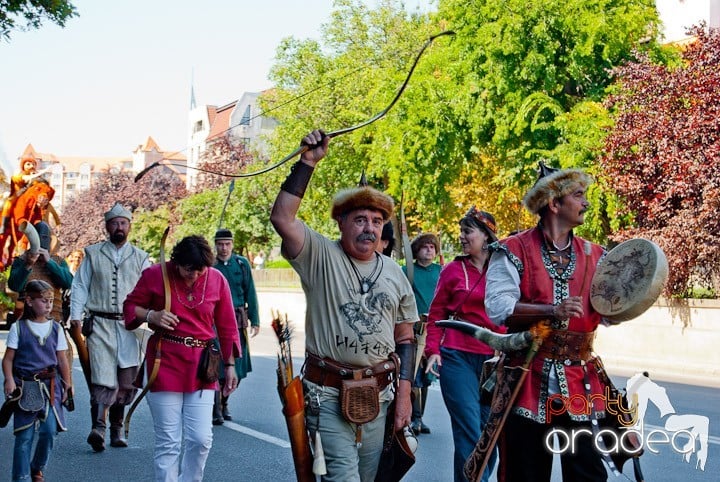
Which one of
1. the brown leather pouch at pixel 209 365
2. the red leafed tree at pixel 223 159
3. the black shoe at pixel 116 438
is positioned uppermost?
the red leafed tree at pixel 223 159

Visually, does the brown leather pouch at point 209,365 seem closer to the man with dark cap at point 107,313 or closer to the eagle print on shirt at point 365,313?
the eagle print on shirt at point 365,313

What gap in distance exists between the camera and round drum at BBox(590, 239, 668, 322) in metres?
5.12

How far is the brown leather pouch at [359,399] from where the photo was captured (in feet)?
18.3

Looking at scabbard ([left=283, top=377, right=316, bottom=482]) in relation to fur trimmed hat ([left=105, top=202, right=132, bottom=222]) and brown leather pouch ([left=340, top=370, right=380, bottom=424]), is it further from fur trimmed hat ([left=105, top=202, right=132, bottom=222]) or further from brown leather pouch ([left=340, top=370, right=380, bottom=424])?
fur trimmed hat ([left=105, top=202, right=132, bottom=222])

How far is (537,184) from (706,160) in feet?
52.3

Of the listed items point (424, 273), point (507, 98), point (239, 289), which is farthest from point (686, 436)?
point (507, 98)

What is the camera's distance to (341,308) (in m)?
5.72

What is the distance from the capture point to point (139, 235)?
79875 mm

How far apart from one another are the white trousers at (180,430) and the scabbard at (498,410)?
2336mm

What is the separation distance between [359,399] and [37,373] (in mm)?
3522

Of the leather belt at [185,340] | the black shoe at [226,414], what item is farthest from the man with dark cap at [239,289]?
the leather belt at [185,340]

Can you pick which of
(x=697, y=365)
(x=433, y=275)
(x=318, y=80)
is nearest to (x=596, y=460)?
(x=433, y=275)

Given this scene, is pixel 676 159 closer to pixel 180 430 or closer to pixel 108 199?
pixel 180 430

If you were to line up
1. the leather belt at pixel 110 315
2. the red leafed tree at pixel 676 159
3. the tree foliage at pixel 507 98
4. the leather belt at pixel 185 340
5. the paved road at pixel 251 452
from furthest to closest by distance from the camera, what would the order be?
1. the tree foliage at pixel 507 98
2. the red leafed tree at pixel 676 159
3. the leather belt at pixel 110 315
4. the paved road at pixel 251 452
5. the leather belt at pixel 185 340
